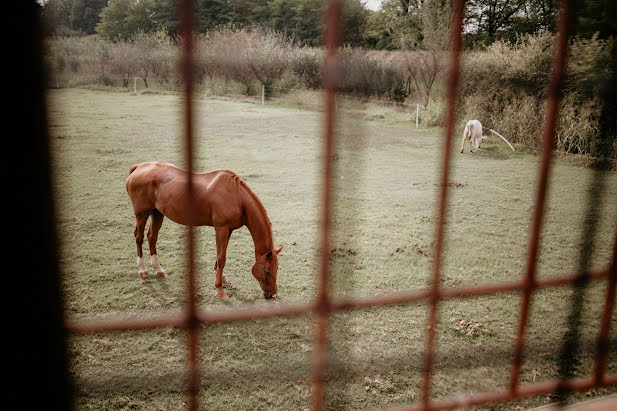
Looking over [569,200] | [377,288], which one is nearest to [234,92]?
[569,200]

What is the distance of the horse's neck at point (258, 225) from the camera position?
121 inches

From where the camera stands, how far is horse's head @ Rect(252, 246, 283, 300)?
3.00m

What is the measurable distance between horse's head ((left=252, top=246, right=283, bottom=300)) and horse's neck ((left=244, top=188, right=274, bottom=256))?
69 millimetres

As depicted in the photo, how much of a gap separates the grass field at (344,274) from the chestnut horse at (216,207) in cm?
26

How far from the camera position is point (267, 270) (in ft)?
9.86

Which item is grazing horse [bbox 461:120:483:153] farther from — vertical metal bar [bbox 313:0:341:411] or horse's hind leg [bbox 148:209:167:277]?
vertical metal bar [bbox 313:0:341:411]

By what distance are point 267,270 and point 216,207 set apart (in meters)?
0.61

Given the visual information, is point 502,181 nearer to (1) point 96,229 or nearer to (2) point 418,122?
(2) point 418,122

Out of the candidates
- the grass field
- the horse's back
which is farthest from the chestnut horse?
the horse's back

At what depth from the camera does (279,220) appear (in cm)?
505

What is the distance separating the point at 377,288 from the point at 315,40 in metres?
2.79

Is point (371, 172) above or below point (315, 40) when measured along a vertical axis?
below

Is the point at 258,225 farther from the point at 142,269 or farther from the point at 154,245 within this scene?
the point at 142,269

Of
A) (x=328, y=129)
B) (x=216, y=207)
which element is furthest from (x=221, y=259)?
(x=328, y=129)
